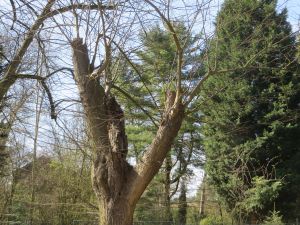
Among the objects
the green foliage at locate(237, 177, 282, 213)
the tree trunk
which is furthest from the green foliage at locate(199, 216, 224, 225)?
the tree trunk

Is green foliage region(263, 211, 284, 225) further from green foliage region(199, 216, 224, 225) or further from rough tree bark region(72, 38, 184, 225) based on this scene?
rough tree bark region(72, 38, 184, 225)

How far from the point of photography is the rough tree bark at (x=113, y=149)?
217 inches

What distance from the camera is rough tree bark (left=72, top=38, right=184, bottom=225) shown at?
5500mm

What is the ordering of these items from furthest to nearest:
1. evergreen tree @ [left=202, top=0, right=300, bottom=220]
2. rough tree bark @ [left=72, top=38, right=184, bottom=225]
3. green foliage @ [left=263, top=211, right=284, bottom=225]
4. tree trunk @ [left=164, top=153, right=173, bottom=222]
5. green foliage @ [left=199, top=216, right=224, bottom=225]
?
tree trunk @ [left=164, top=153, right=173, bottom=222] → green foliage @ [left=199, top=216, right=224, bottom=225] → evergreen tree @ [left=202, top=0, right=300, bottom=220] → green foliage @ [left=263, top=211, right=284, bottom=225] → rough tree bark @ [left=72, top=38, right=184, bottom=225]

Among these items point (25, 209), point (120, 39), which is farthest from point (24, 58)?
point (25, 209)

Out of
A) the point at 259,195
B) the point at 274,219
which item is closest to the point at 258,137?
the point at 259,195

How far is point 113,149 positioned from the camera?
575 cm

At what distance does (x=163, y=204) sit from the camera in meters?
18.7

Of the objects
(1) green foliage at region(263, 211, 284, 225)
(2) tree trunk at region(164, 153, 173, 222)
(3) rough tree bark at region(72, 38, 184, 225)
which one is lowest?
(1) green foliage at region(263, 211, 284, 225)

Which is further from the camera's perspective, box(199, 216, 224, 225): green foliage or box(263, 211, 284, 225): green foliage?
box(199, 216, 224, 225): green foliage

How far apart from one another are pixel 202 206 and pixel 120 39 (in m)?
16.3

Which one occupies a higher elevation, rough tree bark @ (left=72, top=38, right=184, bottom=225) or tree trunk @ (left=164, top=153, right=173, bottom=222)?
tree trunk @ (left=164, top=153, right=173, bottom=222)

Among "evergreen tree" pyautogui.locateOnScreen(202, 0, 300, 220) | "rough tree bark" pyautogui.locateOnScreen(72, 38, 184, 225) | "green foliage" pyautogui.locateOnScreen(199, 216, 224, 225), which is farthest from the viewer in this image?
"green foliage" pyautogui.locateOnScreen(199, 216, 224, 225)

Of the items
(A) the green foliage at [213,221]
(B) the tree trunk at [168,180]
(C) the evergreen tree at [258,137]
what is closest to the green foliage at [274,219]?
(C) the evergreen tree at [258,137]
